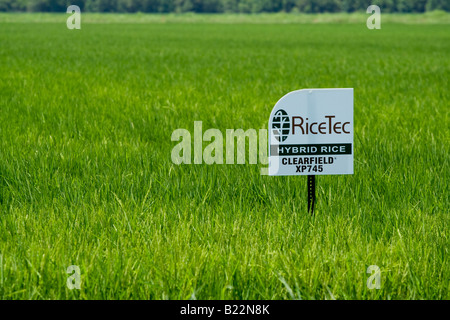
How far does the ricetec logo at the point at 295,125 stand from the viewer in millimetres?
2363

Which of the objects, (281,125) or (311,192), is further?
(311,192)

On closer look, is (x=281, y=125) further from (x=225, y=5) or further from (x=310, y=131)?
(x=225, y=5)

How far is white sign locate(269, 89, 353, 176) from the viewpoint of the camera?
2.36 metres

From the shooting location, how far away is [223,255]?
216cm

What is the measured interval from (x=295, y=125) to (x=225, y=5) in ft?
338

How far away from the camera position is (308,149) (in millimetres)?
2414

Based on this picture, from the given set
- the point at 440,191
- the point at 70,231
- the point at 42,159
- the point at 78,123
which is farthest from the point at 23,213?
the point at 78,123

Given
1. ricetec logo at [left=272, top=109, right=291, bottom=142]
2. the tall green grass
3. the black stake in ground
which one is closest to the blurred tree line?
the tall green grass

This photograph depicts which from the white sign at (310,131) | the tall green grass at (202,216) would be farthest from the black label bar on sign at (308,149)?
the tall green grass at (202,216)

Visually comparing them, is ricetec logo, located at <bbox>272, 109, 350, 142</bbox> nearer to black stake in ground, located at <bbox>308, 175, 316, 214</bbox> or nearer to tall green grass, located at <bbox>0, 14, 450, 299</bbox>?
black stake in ground, located at <bbox>308, 175, 316, 214</bbox>

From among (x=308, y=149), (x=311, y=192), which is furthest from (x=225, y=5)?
(x=308, y=149)

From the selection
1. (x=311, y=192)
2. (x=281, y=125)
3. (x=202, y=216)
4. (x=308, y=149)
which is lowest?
(x=202, y=216)

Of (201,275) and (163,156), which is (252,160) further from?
(201,275)

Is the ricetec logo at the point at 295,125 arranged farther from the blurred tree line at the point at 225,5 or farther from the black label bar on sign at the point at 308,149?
the blurred tree line at the point at 225,5
